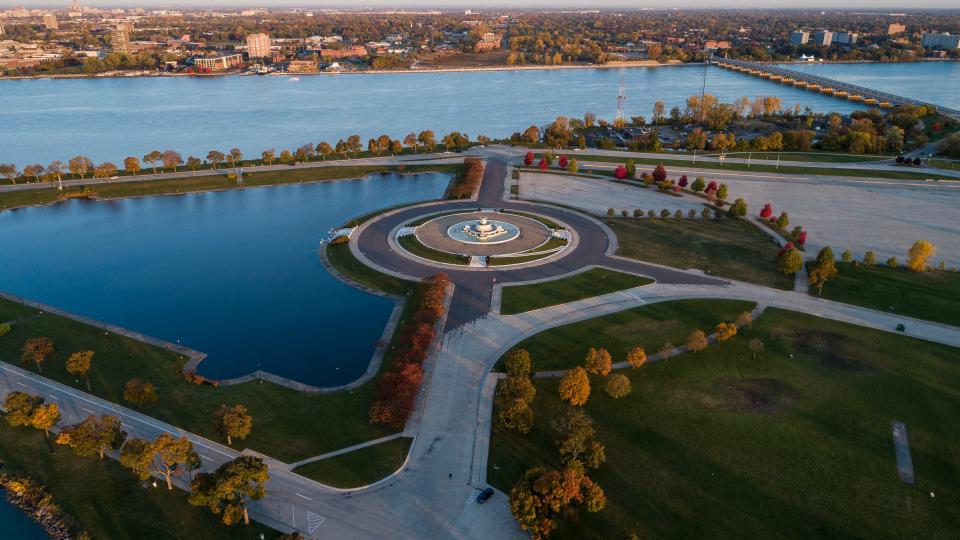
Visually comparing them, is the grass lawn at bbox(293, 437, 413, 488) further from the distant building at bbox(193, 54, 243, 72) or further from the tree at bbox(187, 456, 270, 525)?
the distant building at bbox(193, 54, 243, 72)

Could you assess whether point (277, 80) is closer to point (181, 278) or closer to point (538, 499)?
point (181, 278)

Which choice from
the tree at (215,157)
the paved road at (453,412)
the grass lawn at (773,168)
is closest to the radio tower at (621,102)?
the grass lawn at (773,168)

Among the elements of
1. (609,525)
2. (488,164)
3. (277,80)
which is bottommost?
(609,525)

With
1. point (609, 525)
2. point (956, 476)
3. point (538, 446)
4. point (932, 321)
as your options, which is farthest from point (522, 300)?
point (932, 321)

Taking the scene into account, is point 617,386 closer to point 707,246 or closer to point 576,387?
point 576,387

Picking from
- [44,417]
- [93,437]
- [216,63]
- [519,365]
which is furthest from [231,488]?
[216,63]

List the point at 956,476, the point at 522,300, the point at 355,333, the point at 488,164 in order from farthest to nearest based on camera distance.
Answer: the point at 488,164
the point at 522,300
the point at 355,333
the point at 956,476

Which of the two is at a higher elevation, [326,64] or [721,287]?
[326,64]

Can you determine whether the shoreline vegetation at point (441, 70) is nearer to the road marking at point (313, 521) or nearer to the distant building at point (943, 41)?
the distant building at point (943, 41)
